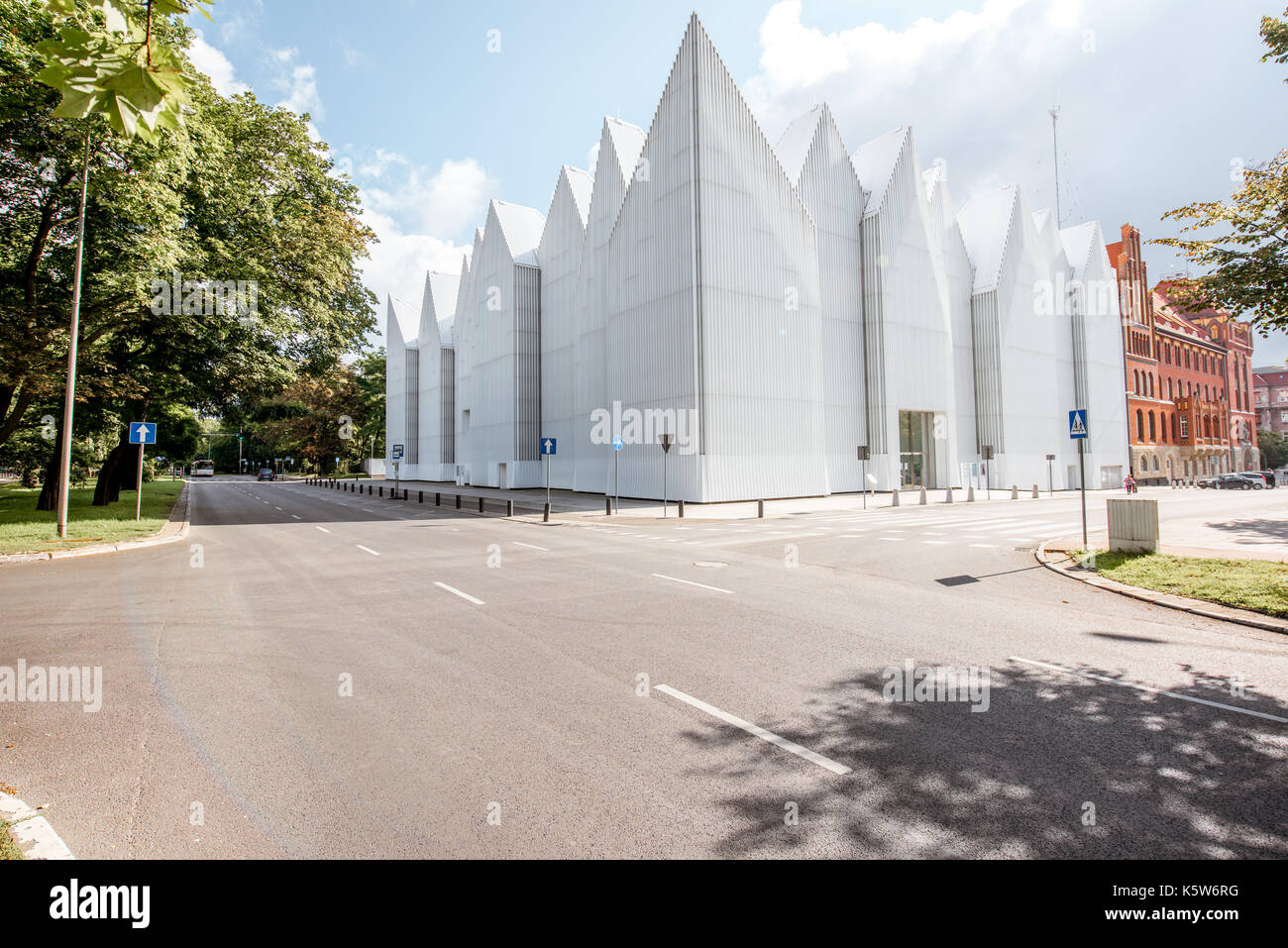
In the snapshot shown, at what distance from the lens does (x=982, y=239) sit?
1912 inches

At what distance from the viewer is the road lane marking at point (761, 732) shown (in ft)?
13.3

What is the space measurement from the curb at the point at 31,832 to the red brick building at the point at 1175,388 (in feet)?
246

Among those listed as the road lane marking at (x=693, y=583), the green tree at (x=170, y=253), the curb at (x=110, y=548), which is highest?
the green tree at (x=170, y=253)

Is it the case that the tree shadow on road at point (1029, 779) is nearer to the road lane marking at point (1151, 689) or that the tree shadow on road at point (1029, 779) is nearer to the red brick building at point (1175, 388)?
the road lane marking at point (1151, 689)

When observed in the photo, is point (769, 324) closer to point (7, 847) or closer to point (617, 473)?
point (617, 473)

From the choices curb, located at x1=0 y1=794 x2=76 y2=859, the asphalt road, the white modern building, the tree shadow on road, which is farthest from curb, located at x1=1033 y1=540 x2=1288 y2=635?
the white modern building

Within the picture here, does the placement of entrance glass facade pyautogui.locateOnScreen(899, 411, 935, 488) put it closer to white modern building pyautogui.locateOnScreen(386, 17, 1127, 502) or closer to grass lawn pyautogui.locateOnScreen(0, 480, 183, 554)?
white modern building pyautogui.locateOnScreen(386, 17, 1127, 502)

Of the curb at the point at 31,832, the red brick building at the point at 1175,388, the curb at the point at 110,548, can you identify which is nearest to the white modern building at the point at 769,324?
the red brick building at the point at 1175,388

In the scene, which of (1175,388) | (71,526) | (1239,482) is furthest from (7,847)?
(1175,388)

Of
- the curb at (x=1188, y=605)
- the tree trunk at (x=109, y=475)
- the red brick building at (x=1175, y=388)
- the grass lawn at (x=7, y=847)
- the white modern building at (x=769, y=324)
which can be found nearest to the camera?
the grass lawn at (x=7, y=847)

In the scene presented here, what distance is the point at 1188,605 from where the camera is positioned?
8664 mm
